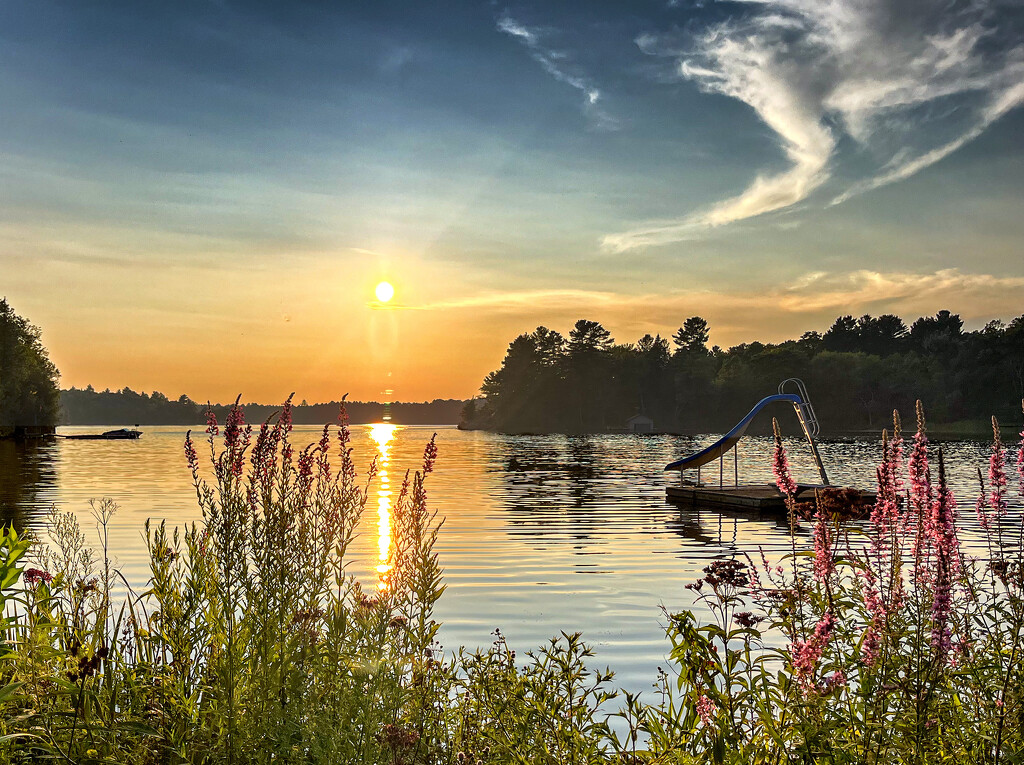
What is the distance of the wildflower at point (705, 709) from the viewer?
3.78 m

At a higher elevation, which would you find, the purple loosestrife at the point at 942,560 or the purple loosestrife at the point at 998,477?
the purple loosestrife at the point at 998,477

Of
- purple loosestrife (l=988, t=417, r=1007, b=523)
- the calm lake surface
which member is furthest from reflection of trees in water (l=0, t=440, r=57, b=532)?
purple loosestrife (l=988, t=417, r=1007, b=523)

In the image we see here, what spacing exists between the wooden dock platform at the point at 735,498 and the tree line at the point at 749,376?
8018 cm

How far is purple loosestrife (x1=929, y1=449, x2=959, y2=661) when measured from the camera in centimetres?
338

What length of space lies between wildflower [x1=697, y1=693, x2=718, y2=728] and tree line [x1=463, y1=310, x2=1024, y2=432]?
10466 cm

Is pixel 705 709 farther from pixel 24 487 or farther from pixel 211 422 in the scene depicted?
pixel 24 487

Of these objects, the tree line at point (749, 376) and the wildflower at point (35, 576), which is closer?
the wildflower at point (35, 576)

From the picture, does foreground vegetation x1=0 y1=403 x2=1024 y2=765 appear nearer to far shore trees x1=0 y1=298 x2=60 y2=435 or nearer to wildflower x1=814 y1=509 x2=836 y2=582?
wildflower x1=814 y1=509 x2=836 y2=582

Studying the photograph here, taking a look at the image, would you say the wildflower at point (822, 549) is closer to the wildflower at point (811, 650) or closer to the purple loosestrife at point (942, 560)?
the wildflower at point (811, 650)

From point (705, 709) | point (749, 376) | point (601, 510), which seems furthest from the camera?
point (749, 376)

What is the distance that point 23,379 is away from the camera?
268 feet

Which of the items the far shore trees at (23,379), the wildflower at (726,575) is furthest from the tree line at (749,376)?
the wildflower at (726,575)

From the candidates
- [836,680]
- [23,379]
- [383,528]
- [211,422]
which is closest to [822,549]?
[836,680]

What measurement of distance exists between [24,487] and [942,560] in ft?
120
